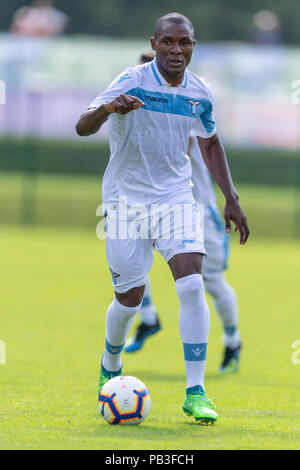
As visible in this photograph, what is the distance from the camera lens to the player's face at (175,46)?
616 cm

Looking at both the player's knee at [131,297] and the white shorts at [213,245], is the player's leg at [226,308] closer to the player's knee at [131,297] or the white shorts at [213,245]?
the white shorts at [213,245]

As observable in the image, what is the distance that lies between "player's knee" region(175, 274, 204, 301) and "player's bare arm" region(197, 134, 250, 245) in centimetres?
53

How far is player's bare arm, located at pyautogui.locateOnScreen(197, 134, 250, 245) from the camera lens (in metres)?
6.51

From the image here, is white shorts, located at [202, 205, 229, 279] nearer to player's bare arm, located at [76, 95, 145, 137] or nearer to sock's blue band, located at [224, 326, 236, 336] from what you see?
sock's blue band, located at [224, 326, 236, 336]

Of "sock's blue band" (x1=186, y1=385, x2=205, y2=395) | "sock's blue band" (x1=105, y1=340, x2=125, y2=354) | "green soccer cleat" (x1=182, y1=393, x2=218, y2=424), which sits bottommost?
"green soccer cleat" (x1=182, y1=393, x2=218, y2=424)

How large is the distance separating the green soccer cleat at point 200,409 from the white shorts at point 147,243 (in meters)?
0.83

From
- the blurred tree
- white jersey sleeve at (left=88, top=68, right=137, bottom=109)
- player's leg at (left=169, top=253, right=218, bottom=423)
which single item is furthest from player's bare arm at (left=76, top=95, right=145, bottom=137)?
the blurred tree

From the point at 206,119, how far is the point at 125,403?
1881 millimetres

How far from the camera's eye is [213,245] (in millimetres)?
9016

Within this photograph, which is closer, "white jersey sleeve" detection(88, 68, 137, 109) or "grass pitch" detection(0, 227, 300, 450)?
"grass pitch" detection(0, 227, 300, 450)

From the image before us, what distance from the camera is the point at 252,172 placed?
92.3 feet

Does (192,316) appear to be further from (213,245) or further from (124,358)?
(124,358)
